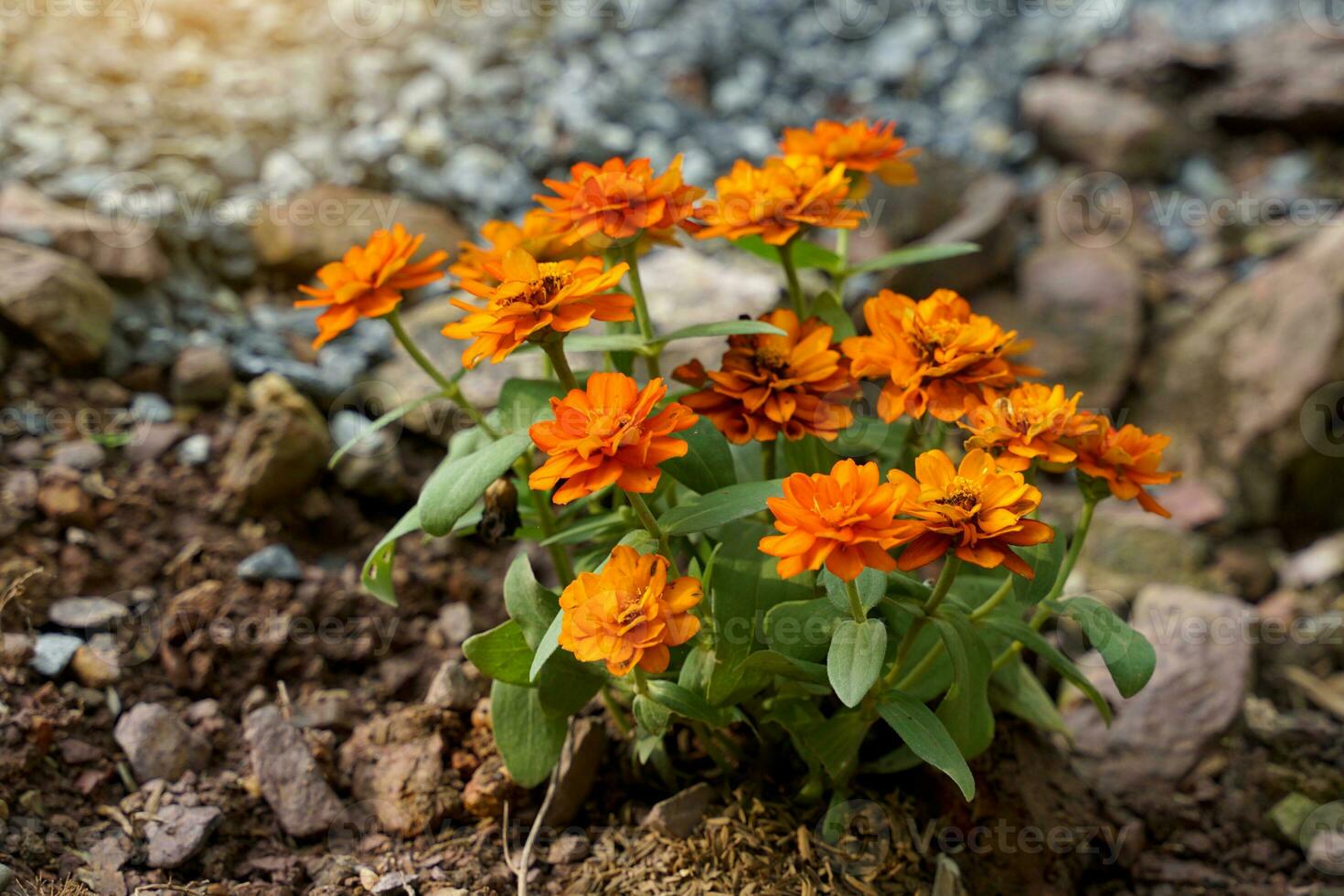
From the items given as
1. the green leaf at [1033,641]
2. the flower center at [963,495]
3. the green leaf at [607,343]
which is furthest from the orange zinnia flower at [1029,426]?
the green leaf at [607,343]

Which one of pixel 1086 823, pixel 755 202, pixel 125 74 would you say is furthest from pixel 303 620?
pixel 125 74

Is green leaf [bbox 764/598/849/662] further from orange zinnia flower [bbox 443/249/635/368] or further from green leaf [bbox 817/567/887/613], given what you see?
orange zinnia flower [bbox 443/249/635/368]

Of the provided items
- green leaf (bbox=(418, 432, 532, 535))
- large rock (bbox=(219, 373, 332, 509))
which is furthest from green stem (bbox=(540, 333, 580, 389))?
large rock (bbox=(219, 373, 332, 509))

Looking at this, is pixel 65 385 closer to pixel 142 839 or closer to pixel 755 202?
pixel 142 839

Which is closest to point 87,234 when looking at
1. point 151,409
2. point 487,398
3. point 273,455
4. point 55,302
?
point 55,302

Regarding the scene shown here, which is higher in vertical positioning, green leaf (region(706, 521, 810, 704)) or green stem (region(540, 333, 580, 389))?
green stem (region(540, 333, 580, 389))

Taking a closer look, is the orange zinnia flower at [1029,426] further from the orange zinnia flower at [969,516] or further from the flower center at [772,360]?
the flower center at [772,360]

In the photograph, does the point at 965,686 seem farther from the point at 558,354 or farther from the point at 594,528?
the point at 558,354
